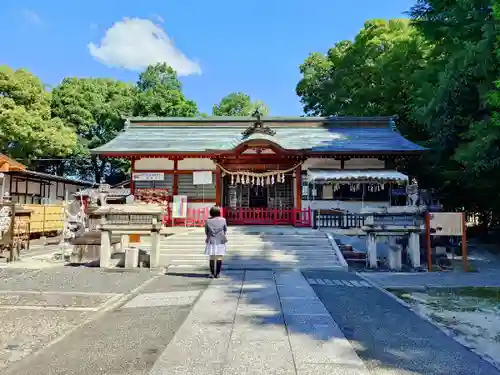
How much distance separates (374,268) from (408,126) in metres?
14.1

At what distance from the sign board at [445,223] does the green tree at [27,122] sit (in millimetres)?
26516

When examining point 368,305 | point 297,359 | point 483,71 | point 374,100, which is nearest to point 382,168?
point 483,71

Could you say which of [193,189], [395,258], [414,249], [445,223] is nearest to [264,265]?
[395,258]

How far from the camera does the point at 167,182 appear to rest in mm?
17922

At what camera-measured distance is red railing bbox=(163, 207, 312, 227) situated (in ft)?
54.4

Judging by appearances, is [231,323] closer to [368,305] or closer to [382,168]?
[368,305]

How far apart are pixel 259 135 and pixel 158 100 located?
62.5 ft

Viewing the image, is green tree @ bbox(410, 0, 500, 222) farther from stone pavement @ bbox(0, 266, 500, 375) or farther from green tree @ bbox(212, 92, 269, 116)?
green tree @ bbox(212, 92, 269, 116)

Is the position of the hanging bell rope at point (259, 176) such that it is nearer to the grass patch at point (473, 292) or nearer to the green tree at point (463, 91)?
the green tree at point (463, 91)

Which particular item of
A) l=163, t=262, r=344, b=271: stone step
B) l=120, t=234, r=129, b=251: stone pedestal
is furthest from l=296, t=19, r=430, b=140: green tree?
l=120, t=234, r=129, b=251: stone pedestal

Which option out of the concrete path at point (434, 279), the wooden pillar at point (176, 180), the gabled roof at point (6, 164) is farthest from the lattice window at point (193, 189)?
the concrete path at point (434, 279)

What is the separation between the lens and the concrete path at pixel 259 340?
3.67 meters

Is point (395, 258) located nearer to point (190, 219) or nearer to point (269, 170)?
point (269, 170)

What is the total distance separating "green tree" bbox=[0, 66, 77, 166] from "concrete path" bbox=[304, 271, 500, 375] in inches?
1035
